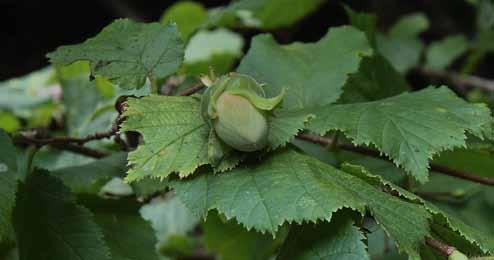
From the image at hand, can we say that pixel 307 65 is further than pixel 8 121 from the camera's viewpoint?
No

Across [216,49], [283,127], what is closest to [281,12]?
[216,49]

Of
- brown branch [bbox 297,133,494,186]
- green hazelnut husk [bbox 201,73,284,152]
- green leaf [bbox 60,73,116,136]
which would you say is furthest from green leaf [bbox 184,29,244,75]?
green hazelnut husk [bbox 201,73,284,152]

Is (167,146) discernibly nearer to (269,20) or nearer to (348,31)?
(348,31)

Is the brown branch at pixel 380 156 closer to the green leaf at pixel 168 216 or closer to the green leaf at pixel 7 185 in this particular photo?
the green leaf at pixel 7 185

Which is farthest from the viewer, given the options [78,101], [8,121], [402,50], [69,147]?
[402,50]

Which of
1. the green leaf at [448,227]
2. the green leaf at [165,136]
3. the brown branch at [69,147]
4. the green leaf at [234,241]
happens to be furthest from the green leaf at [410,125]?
the green leaf at [234,241]

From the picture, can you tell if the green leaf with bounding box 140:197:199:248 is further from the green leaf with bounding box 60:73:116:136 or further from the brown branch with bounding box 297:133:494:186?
the brown branch with bounding box 297:133:494:186

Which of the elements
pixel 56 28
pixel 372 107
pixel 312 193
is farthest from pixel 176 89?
pixel 56 28

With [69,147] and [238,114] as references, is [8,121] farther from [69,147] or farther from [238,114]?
[238,114]
